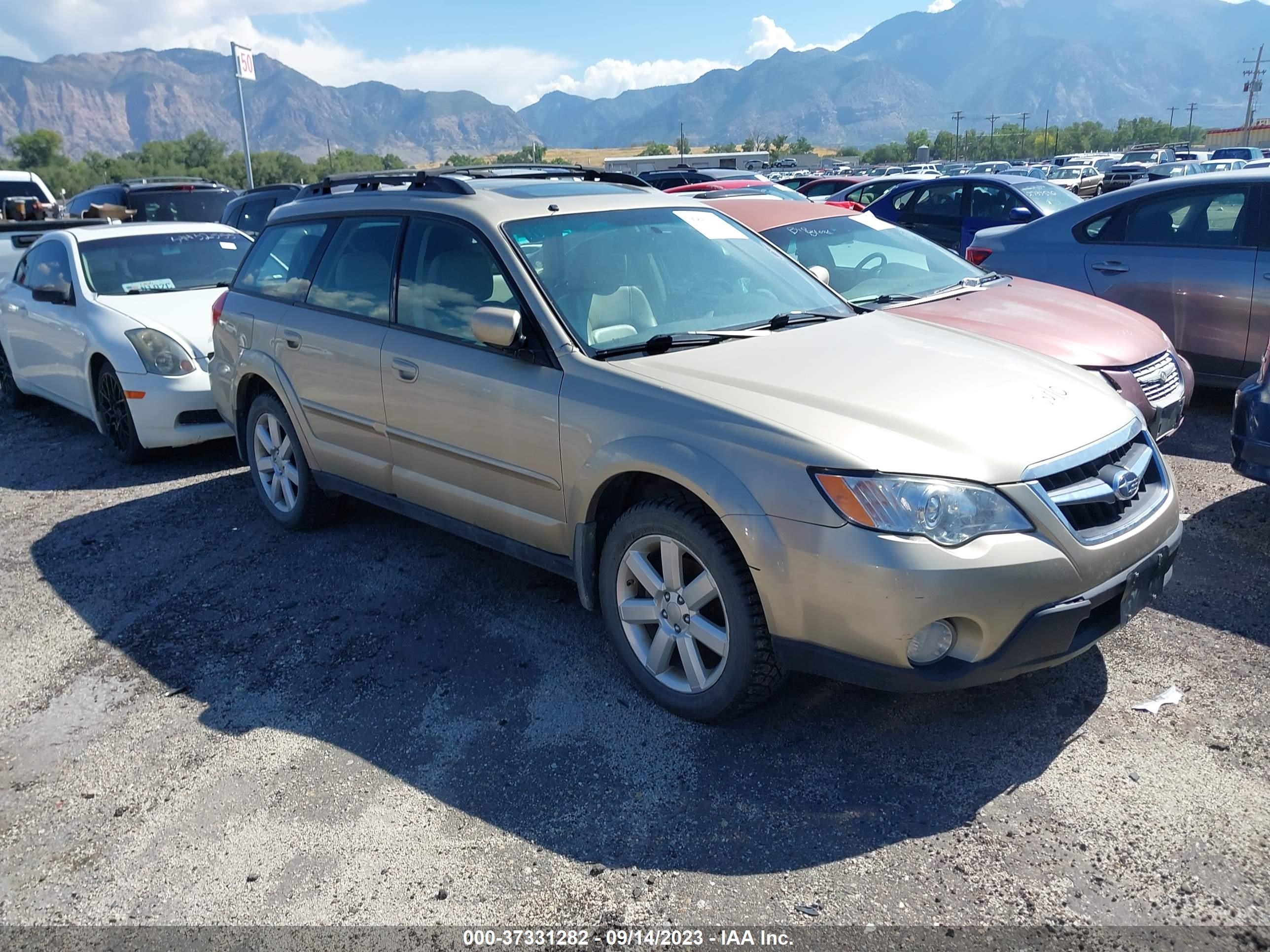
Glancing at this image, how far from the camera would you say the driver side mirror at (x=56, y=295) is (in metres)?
7.33

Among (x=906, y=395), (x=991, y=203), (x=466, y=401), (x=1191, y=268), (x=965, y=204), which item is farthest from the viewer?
(x=965, y=204)

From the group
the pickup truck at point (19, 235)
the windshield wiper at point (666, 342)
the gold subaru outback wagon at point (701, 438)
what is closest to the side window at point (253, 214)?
the pickup truck at point (19, 235)

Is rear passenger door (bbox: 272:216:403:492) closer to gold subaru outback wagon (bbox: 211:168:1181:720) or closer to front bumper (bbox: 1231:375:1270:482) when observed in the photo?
gold subaru outback wagon (bbox: 211:168:1181:720)

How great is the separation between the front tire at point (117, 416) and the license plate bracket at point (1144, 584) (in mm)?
6220

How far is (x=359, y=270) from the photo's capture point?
4.75m

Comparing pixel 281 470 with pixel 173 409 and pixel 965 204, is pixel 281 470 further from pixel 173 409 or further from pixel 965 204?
Answer: pixel 965 204

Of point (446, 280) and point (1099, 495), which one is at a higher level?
point (446, 280)

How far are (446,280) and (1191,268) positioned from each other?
5.37 meters

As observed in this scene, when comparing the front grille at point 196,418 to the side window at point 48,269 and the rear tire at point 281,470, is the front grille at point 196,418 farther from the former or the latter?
the side window at point 48,269

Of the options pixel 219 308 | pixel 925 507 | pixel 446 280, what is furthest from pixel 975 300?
pixel 219 308

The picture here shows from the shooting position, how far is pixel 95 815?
3141mm

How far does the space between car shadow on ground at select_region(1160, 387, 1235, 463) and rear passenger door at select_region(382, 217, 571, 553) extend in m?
4.37

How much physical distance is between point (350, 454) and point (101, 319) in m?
3.46

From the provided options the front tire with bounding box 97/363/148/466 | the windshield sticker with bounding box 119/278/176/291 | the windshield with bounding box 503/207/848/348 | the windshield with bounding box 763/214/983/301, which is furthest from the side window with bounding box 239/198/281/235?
the windshield with bounding box 503/207/848/348
